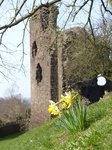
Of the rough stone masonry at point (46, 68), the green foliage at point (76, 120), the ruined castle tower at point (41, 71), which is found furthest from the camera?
the ruined castle tower at point (41, 71)

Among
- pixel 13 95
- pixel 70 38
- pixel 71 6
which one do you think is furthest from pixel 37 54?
pixel 13 95

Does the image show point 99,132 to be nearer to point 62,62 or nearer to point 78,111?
point 78,111

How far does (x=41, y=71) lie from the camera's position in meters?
18.8

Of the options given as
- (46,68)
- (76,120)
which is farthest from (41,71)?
(76,120)

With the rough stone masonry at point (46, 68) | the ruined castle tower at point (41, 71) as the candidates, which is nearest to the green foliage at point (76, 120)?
the rough stone masonry at point (46, 68)

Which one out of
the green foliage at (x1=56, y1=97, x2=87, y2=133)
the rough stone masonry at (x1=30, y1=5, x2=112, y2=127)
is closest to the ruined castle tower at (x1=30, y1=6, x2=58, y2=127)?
the rough stone masonry at (x1=30, y1=5, x2=112, y2=127)

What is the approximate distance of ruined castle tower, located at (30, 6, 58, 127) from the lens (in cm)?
1688

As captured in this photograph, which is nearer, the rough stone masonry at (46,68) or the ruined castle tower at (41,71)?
the rough stone masonry at (46,68)

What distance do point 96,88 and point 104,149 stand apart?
15997 mm

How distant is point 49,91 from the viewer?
667 inches

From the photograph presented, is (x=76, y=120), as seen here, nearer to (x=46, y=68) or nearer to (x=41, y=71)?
(x=46, y=68)

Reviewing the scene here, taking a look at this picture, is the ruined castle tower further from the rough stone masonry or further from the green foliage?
the green foliage

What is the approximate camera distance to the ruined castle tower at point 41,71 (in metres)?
16.9

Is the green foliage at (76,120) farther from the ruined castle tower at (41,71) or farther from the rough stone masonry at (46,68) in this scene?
the ruined castle tower at (41,71)
